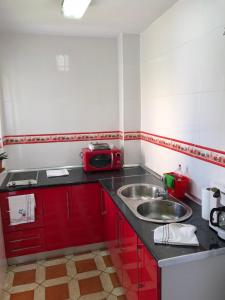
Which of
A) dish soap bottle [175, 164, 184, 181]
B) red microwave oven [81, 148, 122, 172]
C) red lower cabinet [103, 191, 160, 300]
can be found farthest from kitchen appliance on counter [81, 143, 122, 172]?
dish soap bottle [175, 164, 184, 181]

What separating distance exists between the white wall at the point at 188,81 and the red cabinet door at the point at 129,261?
1.93 feet

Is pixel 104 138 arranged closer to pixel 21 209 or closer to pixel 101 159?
pixel 101 159

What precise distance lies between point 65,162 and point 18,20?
145cm

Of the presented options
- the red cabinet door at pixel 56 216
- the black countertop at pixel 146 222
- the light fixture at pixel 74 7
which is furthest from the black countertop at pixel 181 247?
the light fixture at pixel 74 7

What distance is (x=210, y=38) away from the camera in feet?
5.00

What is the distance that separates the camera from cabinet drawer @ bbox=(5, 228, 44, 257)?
2307 mm

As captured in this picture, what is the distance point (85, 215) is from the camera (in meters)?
2.44

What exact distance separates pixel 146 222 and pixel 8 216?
1368 mm

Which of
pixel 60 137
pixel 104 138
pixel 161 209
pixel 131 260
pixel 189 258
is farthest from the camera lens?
pixel 104 138

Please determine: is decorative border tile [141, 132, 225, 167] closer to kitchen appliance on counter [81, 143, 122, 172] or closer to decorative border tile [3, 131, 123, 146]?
kitchen appliance on counter [81, 143, 122, 172]

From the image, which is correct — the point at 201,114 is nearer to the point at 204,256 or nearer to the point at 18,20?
the point at 204,256

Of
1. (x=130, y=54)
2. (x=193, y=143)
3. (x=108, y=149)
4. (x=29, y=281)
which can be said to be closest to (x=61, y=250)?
(x=29, y=281)

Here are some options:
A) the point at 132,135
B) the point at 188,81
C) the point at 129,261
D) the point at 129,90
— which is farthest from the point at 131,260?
the point at 129,90

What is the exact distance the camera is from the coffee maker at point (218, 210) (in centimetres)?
131
